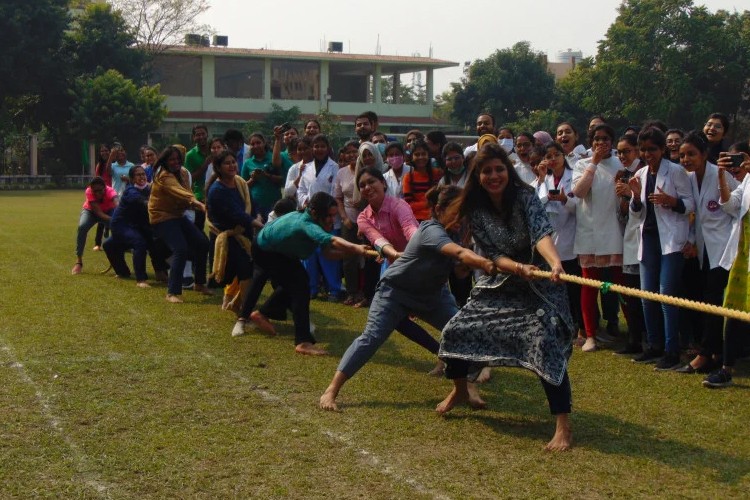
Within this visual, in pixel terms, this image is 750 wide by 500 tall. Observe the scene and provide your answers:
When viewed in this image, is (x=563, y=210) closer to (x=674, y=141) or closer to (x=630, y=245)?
Result: (x=630, y=245)

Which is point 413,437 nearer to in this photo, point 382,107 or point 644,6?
point 644,6

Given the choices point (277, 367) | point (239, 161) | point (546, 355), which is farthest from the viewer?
point (239, 161)

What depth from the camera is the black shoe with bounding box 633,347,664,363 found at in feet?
26.5

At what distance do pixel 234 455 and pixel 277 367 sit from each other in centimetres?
235

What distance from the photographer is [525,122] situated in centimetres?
5475

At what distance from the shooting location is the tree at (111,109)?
4706 cm

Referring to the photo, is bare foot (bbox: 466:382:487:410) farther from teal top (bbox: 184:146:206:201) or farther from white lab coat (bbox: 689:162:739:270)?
teal top (bbox: 184:146:206:201)

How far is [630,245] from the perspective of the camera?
27.3ft

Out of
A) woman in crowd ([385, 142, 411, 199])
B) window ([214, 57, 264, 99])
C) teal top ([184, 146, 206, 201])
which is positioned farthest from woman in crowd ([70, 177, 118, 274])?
window ([214, 57, 264, 99])

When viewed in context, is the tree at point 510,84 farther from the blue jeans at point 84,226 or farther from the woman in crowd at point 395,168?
the woman in crowd at point 395,168

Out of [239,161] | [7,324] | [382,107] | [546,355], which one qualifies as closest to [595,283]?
[546,355]

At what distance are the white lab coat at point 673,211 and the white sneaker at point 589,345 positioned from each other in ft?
4.17

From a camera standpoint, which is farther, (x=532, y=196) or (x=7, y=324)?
(x=7, y=324)

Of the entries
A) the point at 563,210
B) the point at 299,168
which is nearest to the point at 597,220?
the point at 563,210
